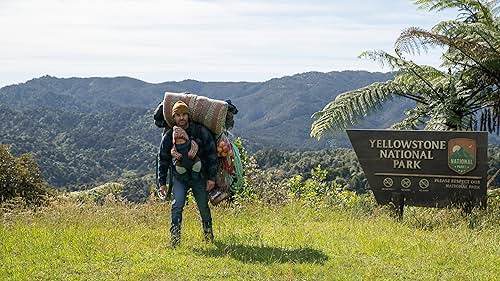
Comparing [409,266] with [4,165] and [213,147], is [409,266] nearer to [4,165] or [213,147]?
[213,147]

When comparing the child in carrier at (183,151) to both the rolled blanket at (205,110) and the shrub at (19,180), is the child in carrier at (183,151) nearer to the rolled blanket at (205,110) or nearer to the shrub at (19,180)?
the rolled blanket at (205,110)

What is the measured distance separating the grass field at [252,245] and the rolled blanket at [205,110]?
55.4 inches

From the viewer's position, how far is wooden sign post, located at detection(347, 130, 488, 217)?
950 centimetres

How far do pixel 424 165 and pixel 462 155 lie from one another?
0.57 metres

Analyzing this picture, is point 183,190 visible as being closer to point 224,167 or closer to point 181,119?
point 224,167

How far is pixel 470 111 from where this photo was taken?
35.6ft

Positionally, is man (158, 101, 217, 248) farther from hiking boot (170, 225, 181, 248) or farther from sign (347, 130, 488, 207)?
sign (347, 130, 488, 207)

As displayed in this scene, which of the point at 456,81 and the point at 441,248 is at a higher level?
the point at 456,81

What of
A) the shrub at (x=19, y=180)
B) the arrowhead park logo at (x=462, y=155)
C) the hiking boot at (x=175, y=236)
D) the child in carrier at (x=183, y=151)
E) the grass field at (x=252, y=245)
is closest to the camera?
the grass field at (x=252, y=245)

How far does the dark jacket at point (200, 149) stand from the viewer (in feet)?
25.0

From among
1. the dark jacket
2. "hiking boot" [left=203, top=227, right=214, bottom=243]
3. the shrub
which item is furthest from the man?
the shrub

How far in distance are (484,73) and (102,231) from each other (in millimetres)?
6553

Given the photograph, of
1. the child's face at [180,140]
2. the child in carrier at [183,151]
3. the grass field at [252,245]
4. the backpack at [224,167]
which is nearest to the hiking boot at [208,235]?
the grass field at [252,245]

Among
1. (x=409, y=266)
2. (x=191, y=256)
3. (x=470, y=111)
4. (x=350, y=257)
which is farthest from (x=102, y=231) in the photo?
(x=470, y=111)
